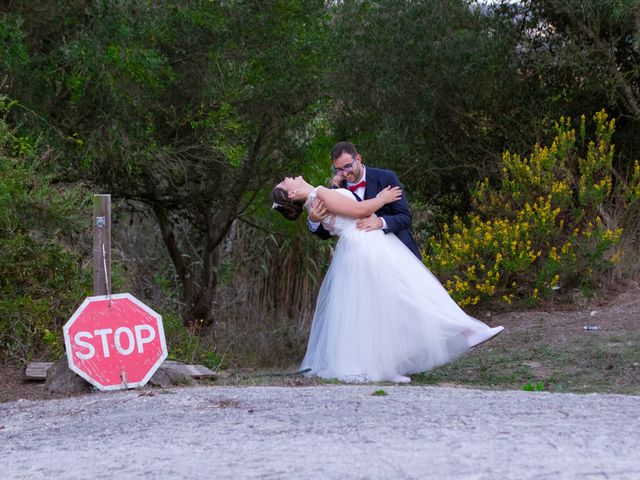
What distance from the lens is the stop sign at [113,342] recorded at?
9.12m

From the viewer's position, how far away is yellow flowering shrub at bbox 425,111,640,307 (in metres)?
14.6

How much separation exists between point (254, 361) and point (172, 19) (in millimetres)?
4700

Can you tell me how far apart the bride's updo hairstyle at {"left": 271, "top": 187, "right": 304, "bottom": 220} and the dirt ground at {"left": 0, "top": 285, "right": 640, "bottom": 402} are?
55.2 inches

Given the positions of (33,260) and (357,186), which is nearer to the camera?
(357,186)

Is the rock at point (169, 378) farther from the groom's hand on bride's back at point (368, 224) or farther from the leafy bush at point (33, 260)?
the groom's hand on bride's back at point (368, 224)

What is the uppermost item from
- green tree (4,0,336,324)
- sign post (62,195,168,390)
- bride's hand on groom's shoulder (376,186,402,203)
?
green tree (4,0,336,324)

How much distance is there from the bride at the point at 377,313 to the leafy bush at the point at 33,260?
3.22 m

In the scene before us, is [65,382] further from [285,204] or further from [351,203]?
[351,203]

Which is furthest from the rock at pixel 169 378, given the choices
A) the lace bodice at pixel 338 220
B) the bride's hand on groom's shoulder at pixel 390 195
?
the bride's hand on groom's shoulder at pixel 390 195

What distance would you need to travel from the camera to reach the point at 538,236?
48.8 feet

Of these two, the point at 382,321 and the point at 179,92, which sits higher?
the point at 179,92

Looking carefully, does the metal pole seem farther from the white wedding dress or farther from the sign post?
the white wedding dress

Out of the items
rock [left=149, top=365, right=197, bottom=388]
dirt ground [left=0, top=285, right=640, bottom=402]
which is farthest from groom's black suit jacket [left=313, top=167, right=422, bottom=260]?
rock [left=149, top=365, right=197, bottom=388]

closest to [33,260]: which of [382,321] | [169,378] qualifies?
[169,378]
